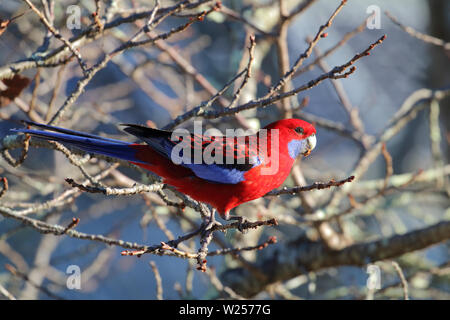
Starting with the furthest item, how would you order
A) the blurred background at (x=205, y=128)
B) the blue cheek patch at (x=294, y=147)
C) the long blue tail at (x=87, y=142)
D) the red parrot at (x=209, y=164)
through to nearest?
the blurred background at (x=205, y=128) < the blue cheek patch at (x=294, y=147) < the red parrot at (x=209, y=164) < the long blue tail at (x=87, y=142)

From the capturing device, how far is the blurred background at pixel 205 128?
4258mm

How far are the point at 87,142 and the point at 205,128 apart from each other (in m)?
1.84

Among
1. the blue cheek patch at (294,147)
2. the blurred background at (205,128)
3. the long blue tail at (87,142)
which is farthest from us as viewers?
the blurred background at (205,128)

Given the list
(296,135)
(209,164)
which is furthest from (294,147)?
(209,164)

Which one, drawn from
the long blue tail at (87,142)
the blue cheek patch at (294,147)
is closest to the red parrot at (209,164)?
the long blue tail at (87,142)

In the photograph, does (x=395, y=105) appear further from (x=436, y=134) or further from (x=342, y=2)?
(x=342, y=2)

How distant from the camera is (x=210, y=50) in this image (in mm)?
8297

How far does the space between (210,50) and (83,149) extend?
241 inches

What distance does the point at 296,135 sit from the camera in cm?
296

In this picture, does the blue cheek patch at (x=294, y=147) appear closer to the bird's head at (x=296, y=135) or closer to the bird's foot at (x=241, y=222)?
the bird's head at (x=296, y=135)

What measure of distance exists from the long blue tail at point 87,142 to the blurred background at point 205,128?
642 mm

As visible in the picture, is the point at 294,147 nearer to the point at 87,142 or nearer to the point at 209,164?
the point at 209,164

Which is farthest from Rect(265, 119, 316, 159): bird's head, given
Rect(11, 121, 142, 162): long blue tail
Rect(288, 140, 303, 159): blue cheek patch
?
Rect(11, 121, 142, 162): long blue tail
